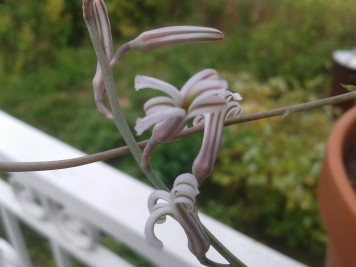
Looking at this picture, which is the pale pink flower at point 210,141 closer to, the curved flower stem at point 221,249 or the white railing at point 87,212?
the curved flower stem at point 221,249

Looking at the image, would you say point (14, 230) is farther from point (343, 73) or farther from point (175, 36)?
point (343, 73)

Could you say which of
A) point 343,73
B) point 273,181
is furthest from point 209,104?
point 343,73

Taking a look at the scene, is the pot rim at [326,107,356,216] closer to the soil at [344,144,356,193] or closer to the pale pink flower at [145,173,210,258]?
the soil at [344,144,356,193]

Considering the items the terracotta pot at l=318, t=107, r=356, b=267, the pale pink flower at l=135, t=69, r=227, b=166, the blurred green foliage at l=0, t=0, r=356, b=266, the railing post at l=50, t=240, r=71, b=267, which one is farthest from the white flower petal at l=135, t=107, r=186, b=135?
the blurred green foliage at l=0, t=0, r=356, b=266

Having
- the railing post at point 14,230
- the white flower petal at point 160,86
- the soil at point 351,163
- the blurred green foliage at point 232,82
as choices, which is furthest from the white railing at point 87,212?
the blurred green foliage at point 232,82

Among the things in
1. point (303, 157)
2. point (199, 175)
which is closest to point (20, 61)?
point (303, 157)

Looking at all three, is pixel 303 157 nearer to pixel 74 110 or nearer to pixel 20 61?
pixel 74 110
